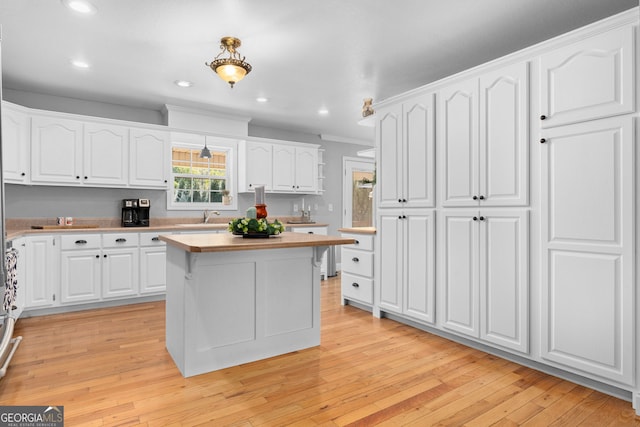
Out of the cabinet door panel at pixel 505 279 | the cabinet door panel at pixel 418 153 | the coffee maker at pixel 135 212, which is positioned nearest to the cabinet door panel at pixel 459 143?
the cabinet door panel at pixel 418 153

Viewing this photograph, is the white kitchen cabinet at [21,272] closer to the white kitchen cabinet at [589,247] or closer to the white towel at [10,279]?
the white towel at [10,279]

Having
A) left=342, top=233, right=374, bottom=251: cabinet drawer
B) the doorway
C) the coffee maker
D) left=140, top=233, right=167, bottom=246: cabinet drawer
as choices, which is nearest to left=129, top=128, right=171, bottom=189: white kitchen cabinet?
the coffee maker

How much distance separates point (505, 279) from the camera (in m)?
2.71

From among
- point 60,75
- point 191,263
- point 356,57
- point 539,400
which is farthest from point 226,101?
point 539,400

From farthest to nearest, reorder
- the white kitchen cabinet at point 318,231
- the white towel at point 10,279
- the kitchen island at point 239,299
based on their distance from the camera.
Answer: the white kitchen cabinet at point 318,231
the white towel at point 10,279
the kitchen island at point 239,299

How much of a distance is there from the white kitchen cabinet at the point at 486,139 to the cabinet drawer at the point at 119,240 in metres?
3.44

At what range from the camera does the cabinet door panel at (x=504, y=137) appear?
260 centimetres

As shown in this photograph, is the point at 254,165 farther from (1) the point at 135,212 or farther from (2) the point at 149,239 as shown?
(2) the point at 149,239

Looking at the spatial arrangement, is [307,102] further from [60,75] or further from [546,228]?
[546,228]

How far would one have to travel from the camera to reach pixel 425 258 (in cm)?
330

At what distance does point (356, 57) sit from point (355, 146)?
3901 mm

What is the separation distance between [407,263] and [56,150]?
13.0ft

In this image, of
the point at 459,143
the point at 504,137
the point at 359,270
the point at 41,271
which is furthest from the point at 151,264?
the point at 504,137

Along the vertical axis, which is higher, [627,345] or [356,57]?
[356,57]
